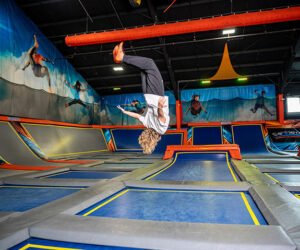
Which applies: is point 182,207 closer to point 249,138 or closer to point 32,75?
point 249,138

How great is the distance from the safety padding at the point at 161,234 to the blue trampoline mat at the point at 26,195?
820 mm

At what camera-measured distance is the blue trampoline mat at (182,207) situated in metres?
1.74

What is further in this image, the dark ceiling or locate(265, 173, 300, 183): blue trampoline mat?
the dark ceiling

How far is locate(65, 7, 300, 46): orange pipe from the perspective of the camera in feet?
17.3

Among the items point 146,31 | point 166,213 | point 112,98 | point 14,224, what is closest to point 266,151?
point 146,31

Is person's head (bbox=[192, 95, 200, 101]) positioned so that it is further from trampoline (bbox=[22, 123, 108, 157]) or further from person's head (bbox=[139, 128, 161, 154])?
person's head (bbox=[139, 128, 161, 154])

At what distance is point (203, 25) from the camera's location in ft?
18.4

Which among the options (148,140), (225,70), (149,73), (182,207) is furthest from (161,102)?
(225,70)

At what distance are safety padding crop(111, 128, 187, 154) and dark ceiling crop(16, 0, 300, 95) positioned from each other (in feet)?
11.5

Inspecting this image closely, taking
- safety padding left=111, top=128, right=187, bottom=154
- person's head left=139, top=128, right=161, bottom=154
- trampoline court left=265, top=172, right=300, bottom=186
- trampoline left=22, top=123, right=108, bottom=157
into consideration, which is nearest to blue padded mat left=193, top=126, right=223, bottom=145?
safety padding left=111, top=128, right=187, bottom=154

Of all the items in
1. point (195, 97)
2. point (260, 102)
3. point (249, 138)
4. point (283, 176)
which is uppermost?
point (195, 97)

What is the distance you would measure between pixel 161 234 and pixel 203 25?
222 inches

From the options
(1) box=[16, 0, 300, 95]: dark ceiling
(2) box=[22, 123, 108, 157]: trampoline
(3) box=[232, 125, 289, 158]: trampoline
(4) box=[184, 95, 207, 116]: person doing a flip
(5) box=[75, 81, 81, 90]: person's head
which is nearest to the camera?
(2) box=[22, 123, 108, 157]: trampoline

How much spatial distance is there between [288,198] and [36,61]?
9209 millimetres
